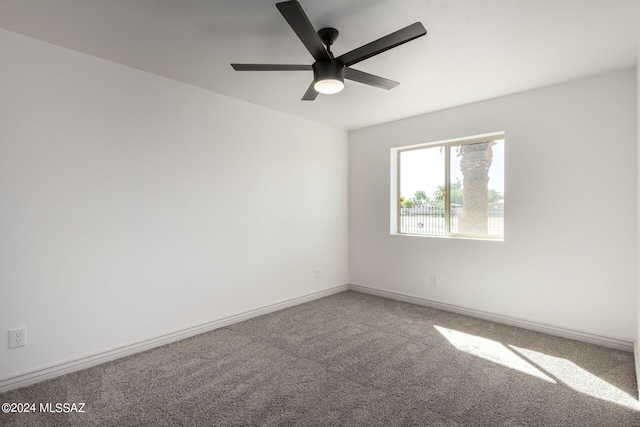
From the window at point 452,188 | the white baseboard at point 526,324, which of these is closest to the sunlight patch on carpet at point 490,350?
the white baseboard at point 526,324

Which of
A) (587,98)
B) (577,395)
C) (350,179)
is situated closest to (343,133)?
(350,179)

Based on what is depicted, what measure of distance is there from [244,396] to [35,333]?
1555mm

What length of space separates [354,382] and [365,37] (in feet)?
7.86

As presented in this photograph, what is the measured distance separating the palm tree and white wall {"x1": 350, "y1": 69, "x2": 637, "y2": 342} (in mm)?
231

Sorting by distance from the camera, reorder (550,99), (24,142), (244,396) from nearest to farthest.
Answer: (244,396) → (24,142) → (550,99)

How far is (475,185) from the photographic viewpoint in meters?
3.80

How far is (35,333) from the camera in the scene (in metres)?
2.28

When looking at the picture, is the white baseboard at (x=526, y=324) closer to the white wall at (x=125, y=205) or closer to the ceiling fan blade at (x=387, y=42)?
the white wall at (x=125, y=205)

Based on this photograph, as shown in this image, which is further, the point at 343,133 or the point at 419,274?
the point at 343,133

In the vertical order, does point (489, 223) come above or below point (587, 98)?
below

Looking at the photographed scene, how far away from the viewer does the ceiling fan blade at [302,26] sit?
1.57 m

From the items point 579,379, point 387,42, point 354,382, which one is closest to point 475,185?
point 579,379

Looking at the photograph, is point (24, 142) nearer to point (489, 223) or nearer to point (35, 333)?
point (35, 333)

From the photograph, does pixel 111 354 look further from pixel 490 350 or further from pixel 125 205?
pixel 490 350
